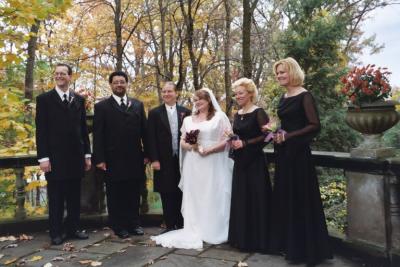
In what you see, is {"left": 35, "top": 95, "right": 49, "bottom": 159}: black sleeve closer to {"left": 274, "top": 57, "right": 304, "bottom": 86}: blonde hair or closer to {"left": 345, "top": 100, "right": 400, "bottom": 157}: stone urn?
{"left": 274, "top": 57, "right": 304, "bottom": 86}: blonde hair

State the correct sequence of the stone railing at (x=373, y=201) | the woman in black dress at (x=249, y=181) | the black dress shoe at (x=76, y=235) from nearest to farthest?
1. the stone railing at (x=373, y=201)
2. the woman in black dress at (x=249, y=181)
3. the black dress shoe at (x=76, y=235)

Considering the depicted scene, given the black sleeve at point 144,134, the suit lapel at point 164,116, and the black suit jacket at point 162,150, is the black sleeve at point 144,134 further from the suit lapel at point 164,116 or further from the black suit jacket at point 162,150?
the suit lapel at point 164,116

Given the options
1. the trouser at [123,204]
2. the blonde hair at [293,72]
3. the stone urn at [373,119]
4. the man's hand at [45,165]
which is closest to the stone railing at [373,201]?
the stone urn at [373,119]

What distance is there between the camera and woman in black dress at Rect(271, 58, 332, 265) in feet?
12.8

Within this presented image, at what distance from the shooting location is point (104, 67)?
1845 cm

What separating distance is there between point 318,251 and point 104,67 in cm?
1613

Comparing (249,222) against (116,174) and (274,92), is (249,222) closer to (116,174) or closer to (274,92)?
(116,174)

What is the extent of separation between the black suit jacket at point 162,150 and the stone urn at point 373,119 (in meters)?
2.20

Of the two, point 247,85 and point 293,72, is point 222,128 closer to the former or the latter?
point 247,85

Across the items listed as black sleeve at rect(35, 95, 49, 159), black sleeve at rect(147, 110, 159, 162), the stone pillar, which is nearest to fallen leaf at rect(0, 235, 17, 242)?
black sleeve at rect(35, 95, 49, 159)

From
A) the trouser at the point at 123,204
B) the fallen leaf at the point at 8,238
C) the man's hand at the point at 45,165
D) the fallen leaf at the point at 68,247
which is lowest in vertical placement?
the fallen leaf at the point at 68,247

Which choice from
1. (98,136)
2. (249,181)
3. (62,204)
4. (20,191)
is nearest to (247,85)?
(249,181)

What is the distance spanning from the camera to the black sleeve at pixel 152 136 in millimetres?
5023

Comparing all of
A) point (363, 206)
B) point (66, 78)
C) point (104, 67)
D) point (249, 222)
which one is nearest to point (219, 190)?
point (249, 222)
